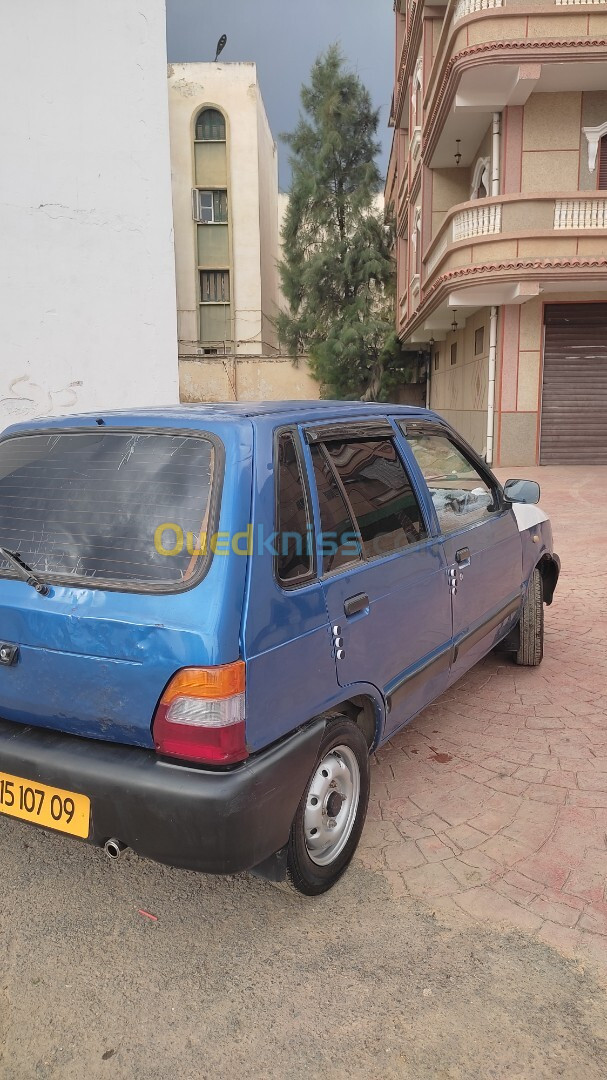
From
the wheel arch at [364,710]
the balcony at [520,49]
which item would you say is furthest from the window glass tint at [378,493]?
the balcony at [520,49]

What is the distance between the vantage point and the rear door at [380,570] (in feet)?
8.32

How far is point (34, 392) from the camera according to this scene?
1212 cm

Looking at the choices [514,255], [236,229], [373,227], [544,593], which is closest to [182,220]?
[236,229]

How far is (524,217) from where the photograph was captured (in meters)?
14.2

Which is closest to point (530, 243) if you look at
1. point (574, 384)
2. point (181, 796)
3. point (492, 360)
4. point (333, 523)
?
point (492, 360)

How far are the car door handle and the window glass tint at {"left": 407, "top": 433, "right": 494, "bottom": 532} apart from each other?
885mm

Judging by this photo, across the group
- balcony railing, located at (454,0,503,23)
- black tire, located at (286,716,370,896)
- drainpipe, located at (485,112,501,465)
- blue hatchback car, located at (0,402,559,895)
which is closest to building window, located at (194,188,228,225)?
drainpipe, located at (485,112,501,465)

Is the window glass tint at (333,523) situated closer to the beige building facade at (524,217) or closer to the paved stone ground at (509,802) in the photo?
the paved stone ground at (509,802)

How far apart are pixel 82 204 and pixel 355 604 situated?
1149 cm

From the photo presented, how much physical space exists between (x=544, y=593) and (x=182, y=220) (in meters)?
32.3

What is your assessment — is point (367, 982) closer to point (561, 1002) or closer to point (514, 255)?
point (561, 1002)

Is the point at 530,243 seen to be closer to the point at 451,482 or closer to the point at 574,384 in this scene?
the point at 574,384

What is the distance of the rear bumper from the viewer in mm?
2029

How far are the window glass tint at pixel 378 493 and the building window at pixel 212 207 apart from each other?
3301 cm
